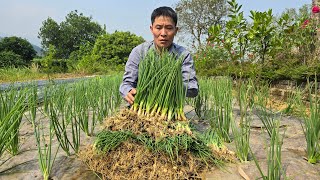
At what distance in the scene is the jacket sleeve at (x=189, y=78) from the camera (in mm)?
1931

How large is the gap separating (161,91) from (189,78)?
0.39 metres

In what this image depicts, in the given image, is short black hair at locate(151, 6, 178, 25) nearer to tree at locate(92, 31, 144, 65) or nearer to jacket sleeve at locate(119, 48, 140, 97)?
jacket sleeve at locate(119, 48, 140, 97)

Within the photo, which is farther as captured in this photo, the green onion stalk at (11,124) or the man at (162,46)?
the man at (162,46)

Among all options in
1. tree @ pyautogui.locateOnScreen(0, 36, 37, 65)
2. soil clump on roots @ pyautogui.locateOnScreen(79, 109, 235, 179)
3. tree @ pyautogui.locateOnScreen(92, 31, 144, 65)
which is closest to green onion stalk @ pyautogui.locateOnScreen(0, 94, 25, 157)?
soil clump on roots @ pyautogui.locateOnScreen(79, 109, 235, 179)

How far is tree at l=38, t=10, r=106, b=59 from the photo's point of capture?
3773cm

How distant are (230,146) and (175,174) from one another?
0.67m

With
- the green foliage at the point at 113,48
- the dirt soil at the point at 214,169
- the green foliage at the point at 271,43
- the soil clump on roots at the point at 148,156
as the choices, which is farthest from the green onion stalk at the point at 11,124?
the green foliage at the point at 113,48

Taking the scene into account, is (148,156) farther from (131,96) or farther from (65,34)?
(65,34)

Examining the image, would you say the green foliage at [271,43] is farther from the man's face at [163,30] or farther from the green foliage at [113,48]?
the green foliage at [113,48]

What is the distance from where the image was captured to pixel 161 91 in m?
1.64

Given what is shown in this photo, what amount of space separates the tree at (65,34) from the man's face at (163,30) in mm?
36364

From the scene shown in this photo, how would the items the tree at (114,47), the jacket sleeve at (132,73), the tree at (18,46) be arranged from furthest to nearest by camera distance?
the tree at (18,46)
the tree at (114,47)
the jacket sleeve at (132,73)

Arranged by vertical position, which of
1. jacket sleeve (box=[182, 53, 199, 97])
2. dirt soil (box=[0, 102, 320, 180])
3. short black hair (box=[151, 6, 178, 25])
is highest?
short black hair (box=[151, 6, 178, 25])

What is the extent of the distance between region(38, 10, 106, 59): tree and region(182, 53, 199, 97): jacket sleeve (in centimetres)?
3639
